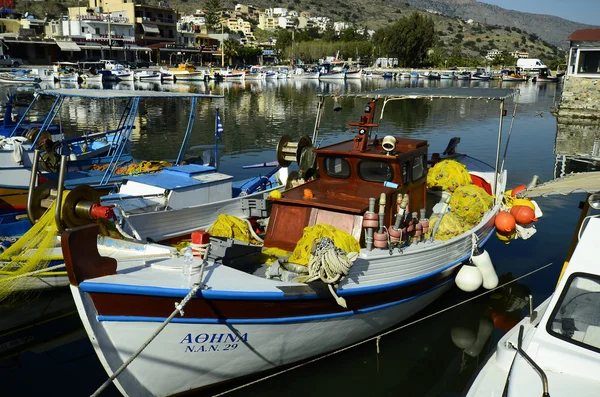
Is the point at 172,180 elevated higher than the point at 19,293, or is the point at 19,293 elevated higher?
the point at 172,180

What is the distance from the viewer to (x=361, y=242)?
9.49 meters

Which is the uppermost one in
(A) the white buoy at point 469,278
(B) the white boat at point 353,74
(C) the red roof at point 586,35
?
(C) the red roof at point 586,35

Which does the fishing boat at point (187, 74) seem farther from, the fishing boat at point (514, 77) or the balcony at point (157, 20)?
the fishing boat at point (514, 77)

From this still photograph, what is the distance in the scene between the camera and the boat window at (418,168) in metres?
11.0

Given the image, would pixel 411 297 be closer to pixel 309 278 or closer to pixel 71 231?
pixel 309 278

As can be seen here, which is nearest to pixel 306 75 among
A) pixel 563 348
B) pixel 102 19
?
pixel 102 19

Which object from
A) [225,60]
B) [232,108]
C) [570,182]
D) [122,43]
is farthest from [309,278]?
[225,60]

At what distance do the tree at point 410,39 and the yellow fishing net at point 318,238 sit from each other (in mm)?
129860

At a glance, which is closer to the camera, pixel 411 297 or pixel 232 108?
pixel 411 297

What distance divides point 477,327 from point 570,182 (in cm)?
371

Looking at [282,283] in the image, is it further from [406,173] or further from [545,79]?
[545,79]

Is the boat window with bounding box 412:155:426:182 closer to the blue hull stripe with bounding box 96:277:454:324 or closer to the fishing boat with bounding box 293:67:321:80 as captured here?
the blue hull stripe with bounding box 96:277:454:324

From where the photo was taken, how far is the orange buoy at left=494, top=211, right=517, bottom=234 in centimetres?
1195

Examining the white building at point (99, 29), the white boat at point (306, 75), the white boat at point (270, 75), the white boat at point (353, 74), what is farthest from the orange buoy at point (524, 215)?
the white building at point (99, 29)
